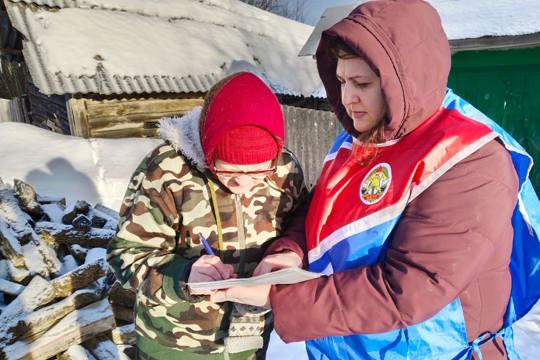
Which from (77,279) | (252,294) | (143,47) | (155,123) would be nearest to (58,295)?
(77,279)

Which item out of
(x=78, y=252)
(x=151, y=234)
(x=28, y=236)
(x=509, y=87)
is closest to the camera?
(x=151, y=234)

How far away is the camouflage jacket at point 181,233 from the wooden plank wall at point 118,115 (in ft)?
22.3

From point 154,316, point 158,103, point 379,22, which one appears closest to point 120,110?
point 158,103

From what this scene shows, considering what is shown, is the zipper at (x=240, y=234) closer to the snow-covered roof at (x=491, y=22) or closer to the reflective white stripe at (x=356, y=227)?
the reflective white stripe at (x=356, y=227)

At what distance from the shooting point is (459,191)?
920 millimetres

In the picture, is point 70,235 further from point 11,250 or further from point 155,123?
point 155,123

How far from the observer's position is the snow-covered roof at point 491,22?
4.53m

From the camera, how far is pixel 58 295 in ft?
9.36

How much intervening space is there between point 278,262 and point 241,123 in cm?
44

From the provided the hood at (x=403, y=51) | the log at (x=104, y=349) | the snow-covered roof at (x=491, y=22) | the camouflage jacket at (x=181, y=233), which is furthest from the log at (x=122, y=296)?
the snow-covered roof at (x=491, y=22)

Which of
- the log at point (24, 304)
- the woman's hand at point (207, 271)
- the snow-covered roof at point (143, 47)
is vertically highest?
the woman's hand at point (207, 271)

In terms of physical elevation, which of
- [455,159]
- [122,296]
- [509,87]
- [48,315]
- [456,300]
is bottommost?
[122,296]

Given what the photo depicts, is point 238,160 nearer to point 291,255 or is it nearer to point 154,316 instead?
point 291,255

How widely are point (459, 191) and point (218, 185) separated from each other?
2.64 feet
